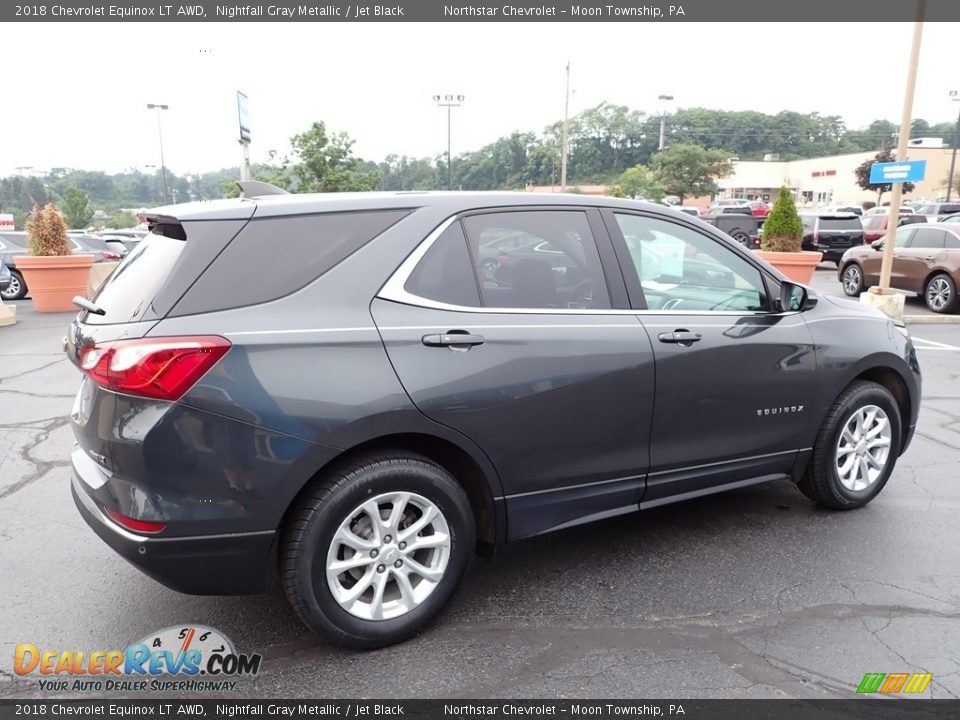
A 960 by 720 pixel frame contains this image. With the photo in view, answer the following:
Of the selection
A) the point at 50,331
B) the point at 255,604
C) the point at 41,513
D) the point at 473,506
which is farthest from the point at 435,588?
the point at 50,331

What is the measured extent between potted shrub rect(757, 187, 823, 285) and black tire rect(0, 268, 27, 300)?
15009 millimetres

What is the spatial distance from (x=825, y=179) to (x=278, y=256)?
9421 cm

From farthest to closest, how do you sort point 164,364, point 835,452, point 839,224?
1. point 839,224
2. point 835,452
3. point 164,364

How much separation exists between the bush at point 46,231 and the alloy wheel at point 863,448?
13.2 metres

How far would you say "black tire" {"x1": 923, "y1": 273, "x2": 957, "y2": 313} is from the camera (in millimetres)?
12555

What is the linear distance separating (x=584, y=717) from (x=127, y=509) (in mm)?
1770

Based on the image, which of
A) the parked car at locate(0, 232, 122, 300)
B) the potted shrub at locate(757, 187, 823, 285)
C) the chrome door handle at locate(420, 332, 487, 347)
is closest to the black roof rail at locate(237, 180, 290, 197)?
the chrome door handle at locate(420, 332, 487, 347)

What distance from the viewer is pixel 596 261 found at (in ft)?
11.4

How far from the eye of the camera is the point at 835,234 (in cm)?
2231

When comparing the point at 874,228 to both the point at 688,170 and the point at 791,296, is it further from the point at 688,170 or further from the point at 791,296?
the point at 688,170

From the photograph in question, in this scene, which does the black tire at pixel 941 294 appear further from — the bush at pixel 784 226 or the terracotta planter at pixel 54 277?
the terracotta planter at pixel 54 277

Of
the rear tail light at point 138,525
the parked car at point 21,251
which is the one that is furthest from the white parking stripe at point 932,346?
the parked car at point 21,251

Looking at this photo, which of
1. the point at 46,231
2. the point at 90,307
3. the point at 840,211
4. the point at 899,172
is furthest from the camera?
the point at 840,211

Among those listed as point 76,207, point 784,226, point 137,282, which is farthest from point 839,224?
point 76,207
